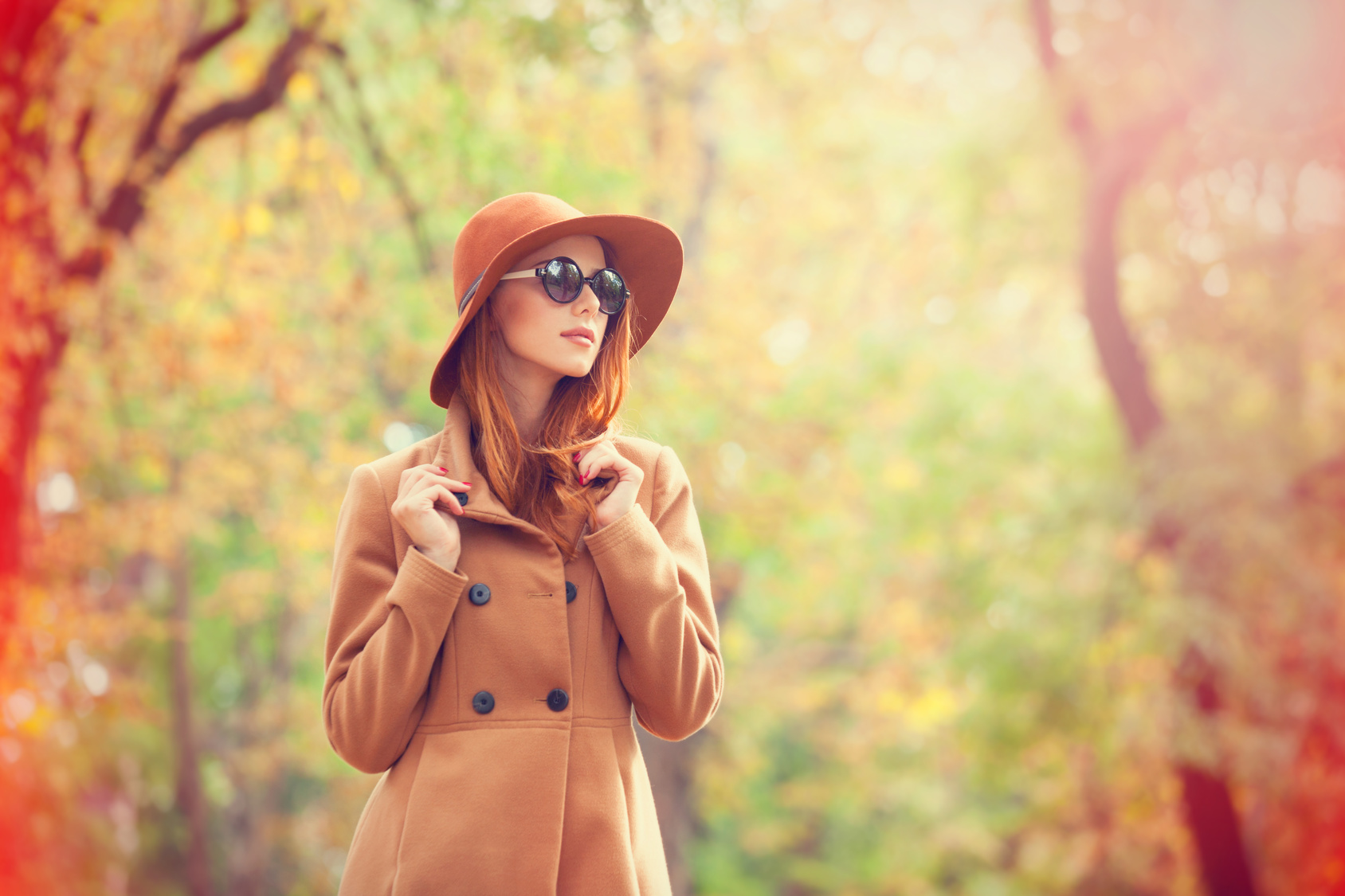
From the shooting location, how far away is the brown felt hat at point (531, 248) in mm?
2000

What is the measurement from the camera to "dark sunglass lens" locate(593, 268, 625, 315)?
6.81ft

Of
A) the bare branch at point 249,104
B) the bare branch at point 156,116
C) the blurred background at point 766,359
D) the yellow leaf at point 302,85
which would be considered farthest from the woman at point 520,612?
the yellow leaf at point 302,85

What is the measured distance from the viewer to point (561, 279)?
2.02 m

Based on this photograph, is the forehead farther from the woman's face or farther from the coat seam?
the coat seam

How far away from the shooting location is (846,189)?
40.5 feet

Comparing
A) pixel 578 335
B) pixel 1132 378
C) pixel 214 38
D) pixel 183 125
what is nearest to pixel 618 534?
pixel 578 335

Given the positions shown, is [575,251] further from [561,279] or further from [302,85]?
[302,85]

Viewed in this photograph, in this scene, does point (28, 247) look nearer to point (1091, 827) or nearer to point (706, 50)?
point (706, 50)

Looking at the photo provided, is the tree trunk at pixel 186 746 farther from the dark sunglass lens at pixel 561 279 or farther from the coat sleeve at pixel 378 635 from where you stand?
the dark sunglass lens at pixel 561 279

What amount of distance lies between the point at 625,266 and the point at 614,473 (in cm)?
50

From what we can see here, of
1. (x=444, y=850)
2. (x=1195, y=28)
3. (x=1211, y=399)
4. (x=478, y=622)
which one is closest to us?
(x=444, y=850)

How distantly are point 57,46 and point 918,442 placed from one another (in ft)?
25.0

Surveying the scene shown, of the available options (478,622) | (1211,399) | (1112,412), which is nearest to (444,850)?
(478,622)

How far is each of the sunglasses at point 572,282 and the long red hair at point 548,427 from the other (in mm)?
123
